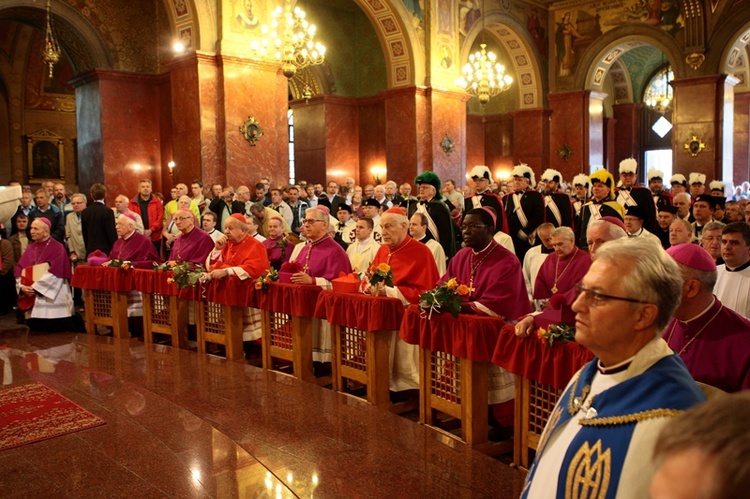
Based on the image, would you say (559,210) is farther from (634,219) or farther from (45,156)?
(45,156)

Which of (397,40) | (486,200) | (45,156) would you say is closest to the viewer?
(486,200)

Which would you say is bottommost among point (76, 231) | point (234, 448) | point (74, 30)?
point (234, 448)

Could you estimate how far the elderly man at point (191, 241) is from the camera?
30.0 ft

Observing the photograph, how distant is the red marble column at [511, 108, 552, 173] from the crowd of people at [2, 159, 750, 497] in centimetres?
934

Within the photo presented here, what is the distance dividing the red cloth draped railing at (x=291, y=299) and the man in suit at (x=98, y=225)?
459cm

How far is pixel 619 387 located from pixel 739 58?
82.4 feet

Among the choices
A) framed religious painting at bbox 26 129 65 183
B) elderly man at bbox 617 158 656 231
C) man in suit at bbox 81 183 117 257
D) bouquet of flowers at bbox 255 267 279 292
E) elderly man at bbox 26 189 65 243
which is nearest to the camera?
bouquet of flowers at bbox 255 267 279 292

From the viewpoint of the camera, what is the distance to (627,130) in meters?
29.0

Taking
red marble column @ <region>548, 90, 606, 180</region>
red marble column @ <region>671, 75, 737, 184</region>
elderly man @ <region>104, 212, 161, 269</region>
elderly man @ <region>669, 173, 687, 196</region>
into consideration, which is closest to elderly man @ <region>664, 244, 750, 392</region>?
elderly man @ <region>104, 212, 161, 269</region>

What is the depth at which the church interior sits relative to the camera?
4828 mm

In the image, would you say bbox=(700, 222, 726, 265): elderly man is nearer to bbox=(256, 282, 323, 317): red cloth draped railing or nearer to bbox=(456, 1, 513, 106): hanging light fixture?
bbox=(256, 282, 323, 317): red cloth draped railing

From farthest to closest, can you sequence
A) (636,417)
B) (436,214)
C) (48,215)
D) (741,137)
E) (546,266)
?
(741,137) → (48,215) → (436,214) → (546,266) → (636,417)

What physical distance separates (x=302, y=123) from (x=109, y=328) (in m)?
13.7

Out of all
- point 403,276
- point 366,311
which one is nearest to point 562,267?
point 403,276
